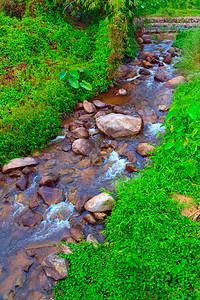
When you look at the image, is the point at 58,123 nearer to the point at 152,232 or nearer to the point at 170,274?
the point at 152,232

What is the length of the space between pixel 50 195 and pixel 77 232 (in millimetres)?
1161

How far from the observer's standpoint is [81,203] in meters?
4.32

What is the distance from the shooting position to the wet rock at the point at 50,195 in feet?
15.1

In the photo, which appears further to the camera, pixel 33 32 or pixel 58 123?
pixel 33 32

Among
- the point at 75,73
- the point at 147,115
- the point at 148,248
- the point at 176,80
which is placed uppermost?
the point at 75,73

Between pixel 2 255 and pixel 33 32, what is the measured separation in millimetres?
8356

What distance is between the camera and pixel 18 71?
734 cm

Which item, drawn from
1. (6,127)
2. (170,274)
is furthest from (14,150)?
(170,274)

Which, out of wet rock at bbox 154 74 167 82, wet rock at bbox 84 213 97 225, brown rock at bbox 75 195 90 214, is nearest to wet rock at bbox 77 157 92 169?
brown rock at bbox 75 195 90 214

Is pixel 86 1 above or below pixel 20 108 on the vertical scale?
above

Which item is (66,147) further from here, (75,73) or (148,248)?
(148,248)

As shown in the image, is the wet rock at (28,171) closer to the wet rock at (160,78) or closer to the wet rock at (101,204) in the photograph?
the wet rock at (101,204)

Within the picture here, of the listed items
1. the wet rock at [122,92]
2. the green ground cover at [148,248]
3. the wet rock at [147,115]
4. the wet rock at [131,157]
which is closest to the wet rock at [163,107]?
the wet rock at [147,115]

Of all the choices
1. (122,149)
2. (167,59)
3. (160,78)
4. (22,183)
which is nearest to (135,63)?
(167,59)
